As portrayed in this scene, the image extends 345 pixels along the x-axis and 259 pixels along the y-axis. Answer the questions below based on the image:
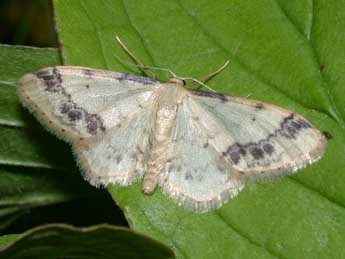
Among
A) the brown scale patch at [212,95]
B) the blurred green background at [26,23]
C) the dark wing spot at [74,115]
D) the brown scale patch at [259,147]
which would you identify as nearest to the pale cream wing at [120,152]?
the dark wing spot at [74,115]

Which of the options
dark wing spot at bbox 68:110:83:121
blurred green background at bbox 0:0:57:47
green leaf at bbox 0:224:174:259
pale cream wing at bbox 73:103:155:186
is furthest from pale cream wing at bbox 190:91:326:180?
blurred green background at bbox 0:0:57:47

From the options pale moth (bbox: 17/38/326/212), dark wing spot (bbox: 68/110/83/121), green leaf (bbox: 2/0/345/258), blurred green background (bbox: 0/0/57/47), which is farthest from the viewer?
blurred green background (bbox: 0/0/57/47)

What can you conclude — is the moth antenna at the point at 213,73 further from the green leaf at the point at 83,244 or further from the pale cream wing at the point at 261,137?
the green leaf at the point at 83,244

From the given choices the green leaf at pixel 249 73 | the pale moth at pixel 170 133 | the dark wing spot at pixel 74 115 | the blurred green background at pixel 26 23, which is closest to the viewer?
the green leaf at pixel 249 73

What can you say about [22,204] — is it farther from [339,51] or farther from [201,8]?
[339,51]

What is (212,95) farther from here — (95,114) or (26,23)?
(26,23)

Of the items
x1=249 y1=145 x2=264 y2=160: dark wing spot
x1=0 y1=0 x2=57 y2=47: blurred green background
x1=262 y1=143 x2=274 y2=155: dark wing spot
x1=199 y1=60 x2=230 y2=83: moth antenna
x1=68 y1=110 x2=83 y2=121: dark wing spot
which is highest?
x1=199 y1=60 x2=230 y2=83: moth antenna

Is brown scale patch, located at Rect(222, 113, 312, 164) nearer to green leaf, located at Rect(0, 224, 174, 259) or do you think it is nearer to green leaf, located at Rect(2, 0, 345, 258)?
green leaf, located at Rect(2, 0, 345, 258)
